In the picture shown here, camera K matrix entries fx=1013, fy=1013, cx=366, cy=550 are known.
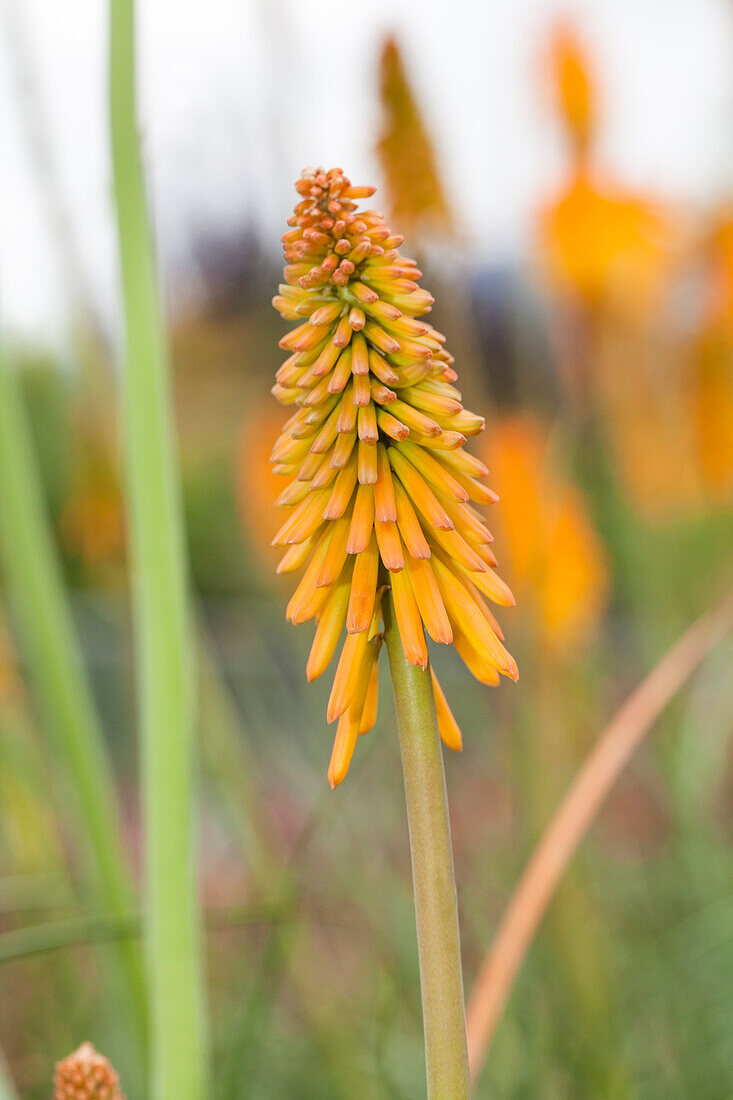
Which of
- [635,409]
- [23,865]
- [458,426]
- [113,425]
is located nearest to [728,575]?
[635,409]

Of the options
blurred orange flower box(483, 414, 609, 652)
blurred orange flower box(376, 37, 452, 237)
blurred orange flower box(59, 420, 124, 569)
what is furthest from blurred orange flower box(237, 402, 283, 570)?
blurred orange flower box(376, 37, 452, 237)

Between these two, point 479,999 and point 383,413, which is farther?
point 479,999

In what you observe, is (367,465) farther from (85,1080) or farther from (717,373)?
(717,373)

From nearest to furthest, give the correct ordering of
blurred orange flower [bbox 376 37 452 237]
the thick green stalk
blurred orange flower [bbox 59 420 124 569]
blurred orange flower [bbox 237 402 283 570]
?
the thick green stalk < blurred orange flower [bbox 376 37 452 237] < blurred orange flower [bbox 59 420 124 569] < blurred orange flower [bbox 237 402 283 570]

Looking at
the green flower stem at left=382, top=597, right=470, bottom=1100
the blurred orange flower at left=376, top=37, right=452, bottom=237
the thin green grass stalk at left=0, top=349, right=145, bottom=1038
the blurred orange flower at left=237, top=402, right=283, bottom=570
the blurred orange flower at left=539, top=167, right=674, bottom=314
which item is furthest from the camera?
the blurred orange flower at left=237, top=402, right=283, bottom=570

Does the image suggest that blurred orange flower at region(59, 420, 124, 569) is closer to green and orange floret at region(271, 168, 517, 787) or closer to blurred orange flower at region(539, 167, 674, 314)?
blurred orange flower at region(539, 167, 674, 314)

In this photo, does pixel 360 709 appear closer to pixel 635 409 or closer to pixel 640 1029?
pixel 640 1029

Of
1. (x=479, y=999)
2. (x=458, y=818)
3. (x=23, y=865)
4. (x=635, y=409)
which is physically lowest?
(x=458, y=818)

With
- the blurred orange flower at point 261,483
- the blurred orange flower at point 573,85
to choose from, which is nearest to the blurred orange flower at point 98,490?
the blurred orange flower at point 261,483
